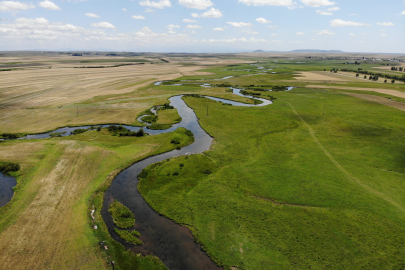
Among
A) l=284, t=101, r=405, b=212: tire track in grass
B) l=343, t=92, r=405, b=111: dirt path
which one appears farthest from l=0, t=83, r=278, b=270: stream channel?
l=343, t=92, r=405, b=111: dirt path

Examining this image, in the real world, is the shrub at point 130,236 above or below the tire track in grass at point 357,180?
below

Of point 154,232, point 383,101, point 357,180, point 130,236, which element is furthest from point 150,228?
point 383,101

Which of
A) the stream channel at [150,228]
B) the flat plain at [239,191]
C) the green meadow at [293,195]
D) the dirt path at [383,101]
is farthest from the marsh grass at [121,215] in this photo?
the dirt path at [383,101]

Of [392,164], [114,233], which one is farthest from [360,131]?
[114,233]

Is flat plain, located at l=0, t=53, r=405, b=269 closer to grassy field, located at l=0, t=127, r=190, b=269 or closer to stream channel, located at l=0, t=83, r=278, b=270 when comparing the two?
grassy field, located at l=0, t=127, r=190, b=269

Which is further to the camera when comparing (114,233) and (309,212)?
(309,212)

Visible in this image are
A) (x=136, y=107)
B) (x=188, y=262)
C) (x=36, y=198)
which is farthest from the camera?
(x=136, y=107)

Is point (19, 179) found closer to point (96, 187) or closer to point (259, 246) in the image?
point (96, 187)

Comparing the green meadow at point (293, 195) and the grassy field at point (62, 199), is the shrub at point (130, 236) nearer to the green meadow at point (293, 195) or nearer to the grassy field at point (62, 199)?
the grassy field at point (62, 199)
